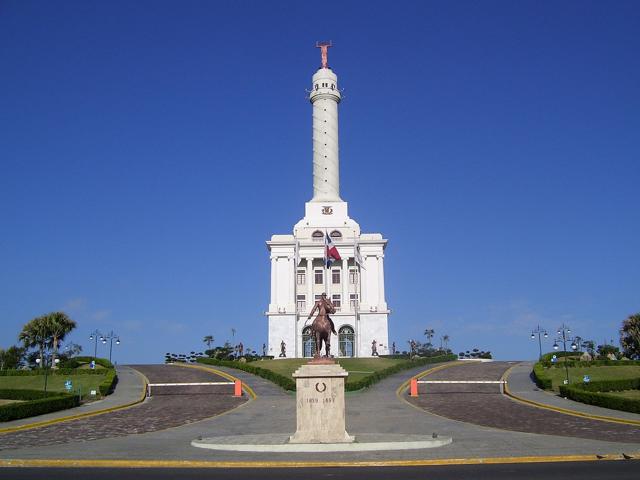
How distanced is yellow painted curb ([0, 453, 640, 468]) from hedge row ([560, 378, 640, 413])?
16.2m

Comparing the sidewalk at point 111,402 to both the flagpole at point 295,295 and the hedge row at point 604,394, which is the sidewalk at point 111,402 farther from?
the hedge row at point 604,394

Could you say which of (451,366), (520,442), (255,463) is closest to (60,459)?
(255,463)

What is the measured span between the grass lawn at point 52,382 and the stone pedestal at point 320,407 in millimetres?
30550

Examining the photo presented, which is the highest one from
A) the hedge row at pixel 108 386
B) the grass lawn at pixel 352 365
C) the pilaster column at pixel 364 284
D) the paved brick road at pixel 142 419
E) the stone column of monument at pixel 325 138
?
the stone column of monument at pixel 325 138

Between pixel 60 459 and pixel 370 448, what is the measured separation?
32.7ft

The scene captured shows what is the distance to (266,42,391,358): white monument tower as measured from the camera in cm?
7888

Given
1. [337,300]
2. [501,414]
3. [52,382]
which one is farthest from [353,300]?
[501,414]

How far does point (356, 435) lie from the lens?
2561 centimetres

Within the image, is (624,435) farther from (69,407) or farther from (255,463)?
(69,407)

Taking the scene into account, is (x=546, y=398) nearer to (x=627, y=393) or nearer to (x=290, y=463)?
(x=627, y=393)

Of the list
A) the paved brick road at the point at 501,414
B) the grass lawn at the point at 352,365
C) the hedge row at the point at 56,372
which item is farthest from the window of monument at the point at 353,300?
the hedge row at the point at 56,372

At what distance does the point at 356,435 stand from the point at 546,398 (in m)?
20.1

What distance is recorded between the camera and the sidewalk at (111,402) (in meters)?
32.7

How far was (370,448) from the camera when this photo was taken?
856 inches
